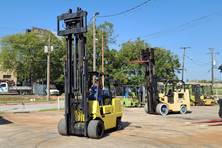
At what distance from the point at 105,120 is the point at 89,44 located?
52.1 metres

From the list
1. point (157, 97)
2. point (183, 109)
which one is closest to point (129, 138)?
point (157, 97)

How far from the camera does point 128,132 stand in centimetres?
1576

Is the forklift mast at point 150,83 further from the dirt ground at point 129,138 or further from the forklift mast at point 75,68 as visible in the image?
the forklift mast at point 75,68

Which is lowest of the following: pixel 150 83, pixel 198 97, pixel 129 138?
pixel 129 138

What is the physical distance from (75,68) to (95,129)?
90.3 inches

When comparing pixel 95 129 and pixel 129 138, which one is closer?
pixel 95 129

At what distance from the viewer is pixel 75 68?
47.6ft

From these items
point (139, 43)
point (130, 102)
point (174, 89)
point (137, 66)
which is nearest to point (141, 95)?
point (130, 102)

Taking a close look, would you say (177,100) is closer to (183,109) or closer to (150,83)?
(183,109)

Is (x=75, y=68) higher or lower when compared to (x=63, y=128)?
higher

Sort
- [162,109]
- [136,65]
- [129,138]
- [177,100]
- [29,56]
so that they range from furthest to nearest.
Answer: [29,56], [136,65], [177,100], [162,109], [129,138]

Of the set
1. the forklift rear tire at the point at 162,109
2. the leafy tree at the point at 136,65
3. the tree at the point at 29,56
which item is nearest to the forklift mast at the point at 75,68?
the forklift rear tire at the point at 162,109

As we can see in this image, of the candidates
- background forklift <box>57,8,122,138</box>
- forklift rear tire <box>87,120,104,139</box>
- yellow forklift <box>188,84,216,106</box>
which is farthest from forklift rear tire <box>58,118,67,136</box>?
yellow forklift <box>188,84,216,106</box>

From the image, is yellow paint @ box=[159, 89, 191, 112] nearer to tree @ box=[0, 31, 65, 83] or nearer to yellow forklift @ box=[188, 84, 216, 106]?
yellow forklift @ box=[188, 84, 216, 106]
